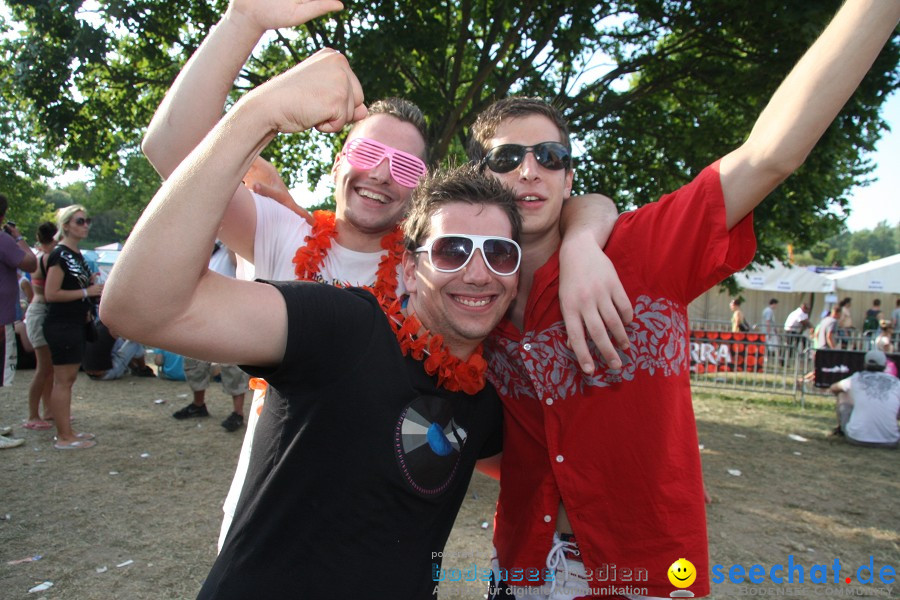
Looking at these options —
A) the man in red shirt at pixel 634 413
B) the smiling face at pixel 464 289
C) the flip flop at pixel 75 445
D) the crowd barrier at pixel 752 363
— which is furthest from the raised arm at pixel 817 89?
the crowd barrier at pixel 752 363

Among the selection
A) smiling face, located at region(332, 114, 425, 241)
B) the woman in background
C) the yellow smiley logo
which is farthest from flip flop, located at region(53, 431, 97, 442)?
the yellow smiley logo

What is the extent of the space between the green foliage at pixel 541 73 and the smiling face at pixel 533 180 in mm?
3600

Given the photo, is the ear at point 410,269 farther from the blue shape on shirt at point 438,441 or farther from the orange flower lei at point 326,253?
the blue shape on shirt at point 438,441

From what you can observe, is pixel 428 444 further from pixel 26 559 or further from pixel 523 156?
pixel 26 559

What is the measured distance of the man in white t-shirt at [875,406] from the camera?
8.34m

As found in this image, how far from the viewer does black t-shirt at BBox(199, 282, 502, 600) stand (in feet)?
4.56

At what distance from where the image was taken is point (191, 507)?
512 cm

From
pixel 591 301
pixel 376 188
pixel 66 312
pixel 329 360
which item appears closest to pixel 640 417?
pixel 591 301

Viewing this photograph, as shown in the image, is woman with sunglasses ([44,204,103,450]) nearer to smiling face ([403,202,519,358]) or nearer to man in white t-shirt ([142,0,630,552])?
man in white t-shirt ([142,0,630,552])

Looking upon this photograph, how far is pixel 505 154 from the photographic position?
2107 mm

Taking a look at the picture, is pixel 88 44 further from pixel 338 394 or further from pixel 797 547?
pixel 797 547

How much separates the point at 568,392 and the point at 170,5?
7.46 m

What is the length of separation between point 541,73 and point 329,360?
27.5 feet

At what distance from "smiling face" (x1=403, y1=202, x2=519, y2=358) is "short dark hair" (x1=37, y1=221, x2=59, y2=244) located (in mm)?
7158
